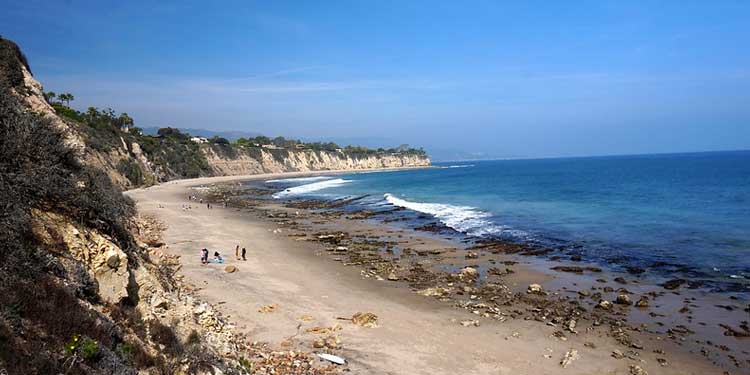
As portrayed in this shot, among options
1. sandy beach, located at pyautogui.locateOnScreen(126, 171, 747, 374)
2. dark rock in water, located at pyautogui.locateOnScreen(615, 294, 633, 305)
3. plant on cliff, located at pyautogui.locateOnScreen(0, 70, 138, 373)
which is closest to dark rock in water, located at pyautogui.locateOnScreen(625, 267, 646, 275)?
sandy beach, located at pyautogui.locateOnScreen(126, 171, 747, 374)

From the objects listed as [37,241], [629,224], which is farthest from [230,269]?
[629,224]

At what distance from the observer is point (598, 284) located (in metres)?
17.3

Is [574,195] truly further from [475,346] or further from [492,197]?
[475,346]

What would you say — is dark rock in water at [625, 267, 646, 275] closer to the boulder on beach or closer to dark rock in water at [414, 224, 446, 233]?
dark rock in water at [414, 224, 446, 233]

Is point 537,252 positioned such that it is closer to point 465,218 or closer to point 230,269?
point 465,218

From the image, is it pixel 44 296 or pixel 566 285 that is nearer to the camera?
pixel 44 296

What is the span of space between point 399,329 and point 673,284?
39.0 ft

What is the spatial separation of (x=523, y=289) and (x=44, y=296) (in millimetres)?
15343

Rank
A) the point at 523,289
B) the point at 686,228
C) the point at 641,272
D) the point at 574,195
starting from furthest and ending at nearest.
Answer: the point at 574,195 → the point at 686,228 → the point at 641,272 → the point at 523,289

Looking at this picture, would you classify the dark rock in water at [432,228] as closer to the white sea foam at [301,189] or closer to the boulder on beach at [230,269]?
the boulder on beach at [230,269]

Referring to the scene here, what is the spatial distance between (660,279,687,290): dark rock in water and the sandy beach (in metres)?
3.49

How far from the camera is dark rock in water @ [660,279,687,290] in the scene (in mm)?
16469

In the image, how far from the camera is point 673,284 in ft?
55.0

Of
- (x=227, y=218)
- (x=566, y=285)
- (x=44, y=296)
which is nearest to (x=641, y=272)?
(x=566, y=285)
